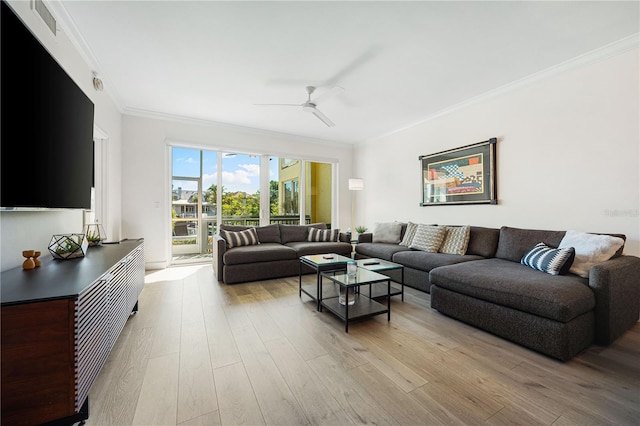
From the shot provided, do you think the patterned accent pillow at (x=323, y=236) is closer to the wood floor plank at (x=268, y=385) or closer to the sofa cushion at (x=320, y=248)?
the sofa cushion at (x=320, y=248)

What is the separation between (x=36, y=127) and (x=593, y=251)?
4.15 meters

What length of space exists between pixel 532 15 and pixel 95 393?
3.98 meters

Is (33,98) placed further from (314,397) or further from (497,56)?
(497,56)

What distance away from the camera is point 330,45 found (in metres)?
2.49

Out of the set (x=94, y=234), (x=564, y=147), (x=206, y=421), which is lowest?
(x=206, y=421)

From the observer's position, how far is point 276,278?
12.8 ft

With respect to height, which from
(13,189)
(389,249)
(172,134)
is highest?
(172,134)

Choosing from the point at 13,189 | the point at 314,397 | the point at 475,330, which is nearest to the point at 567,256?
the point at 475,330

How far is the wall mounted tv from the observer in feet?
4.37

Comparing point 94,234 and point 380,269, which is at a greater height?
point 94,234

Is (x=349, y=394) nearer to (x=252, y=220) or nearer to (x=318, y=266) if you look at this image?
(x=318, y=266)

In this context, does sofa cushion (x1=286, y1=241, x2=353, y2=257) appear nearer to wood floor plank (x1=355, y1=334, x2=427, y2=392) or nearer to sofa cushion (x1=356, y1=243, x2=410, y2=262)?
sofa cushion (x1=356, y1=243, x2=410, y2=262)

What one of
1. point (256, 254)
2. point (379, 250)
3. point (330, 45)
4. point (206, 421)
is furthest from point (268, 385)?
point (330, 45)

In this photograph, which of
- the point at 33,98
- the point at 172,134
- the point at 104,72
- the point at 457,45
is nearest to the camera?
the point at 33,98
